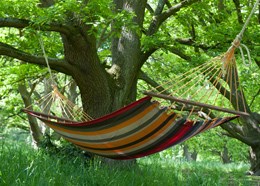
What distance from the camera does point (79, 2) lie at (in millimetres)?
3348

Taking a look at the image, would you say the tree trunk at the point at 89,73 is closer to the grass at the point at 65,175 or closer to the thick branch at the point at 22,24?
the thick branch at the point at 22,24

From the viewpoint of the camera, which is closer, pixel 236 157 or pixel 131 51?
pixel 131 51

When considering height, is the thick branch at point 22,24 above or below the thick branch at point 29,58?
above

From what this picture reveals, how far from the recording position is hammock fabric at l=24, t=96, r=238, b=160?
2664mm

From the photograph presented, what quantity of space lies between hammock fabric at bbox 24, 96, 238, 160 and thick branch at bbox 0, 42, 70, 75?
103cm

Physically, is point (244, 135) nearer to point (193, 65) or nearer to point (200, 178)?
point (193, 65)

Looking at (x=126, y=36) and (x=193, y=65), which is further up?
(x=126, y=36)

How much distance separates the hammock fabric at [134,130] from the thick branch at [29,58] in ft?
3.39

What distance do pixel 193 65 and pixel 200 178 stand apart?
2021 mm

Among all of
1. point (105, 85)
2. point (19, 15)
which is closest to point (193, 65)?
point (105, 85)

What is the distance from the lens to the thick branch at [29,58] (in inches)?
149

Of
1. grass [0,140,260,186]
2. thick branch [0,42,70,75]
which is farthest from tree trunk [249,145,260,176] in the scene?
thick branch [0,42,70,75]

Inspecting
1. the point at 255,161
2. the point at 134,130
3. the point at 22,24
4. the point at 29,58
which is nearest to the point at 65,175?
the point at 134,130

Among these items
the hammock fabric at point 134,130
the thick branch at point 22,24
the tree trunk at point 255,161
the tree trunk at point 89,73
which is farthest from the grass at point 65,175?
the tree trunk at point 255,161
